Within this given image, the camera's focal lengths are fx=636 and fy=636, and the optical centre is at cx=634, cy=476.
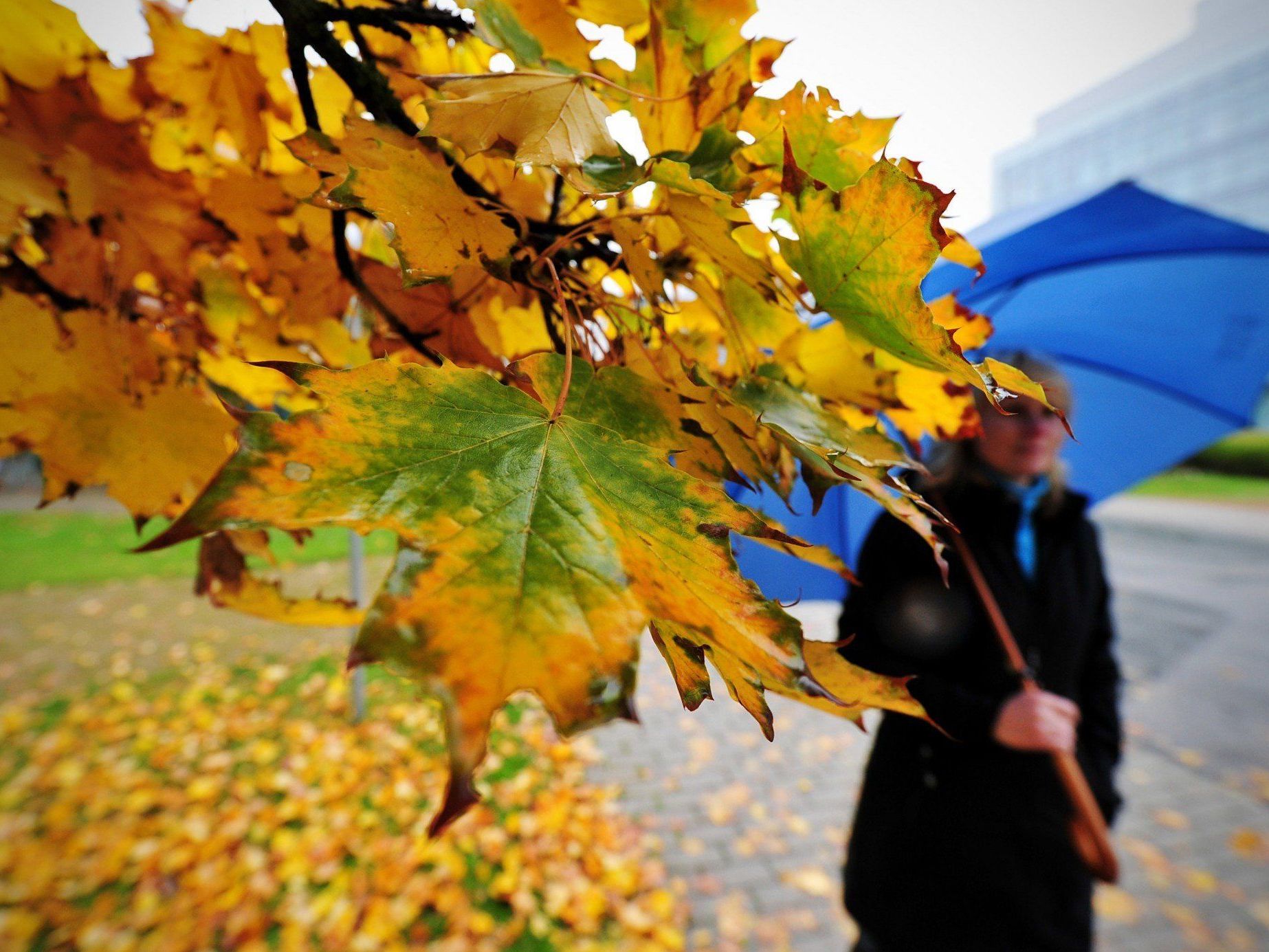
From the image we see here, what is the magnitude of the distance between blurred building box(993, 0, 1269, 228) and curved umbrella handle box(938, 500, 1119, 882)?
116 feet

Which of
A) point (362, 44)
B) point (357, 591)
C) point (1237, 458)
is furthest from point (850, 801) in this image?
point (1237, 458)

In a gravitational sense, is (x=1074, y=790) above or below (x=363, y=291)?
below

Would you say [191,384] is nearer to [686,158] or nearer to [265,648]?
[686,158]

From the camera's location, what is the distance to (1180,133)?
3145 centimetres

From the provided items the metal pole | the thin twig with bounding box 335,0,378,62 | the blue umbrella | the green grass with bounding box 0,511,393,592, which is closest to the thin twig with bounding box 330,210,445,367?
the thin twig with bounding box 335,0,378,62

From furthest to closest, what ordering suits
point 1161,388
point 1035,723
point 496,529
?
point 1161,388 → point 1035,723 → point 496,529

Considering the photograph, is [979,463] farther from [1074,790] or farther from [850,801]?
[850,801]

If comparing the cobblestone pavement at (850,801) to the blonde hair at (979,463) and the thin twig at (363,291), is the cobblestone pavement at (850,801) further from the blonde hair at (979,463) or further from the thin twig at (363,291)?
the thin twig at (363,291)


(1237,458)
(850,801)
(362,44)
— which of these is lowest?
(850,801)

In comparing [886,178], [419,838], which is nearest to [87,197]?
[886,178]

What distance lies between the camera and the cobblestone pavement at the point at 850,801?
228 cm

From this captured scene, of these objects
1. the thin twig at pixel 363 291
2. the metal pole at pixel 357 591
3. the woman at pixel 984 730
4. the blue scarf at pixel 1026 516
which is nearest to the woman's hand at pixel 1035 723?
the woman at pixel 984 730

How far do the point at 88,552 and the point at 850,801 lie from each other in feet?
23.7

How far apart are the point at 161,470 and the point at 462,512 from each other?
→ 21.6 inches
